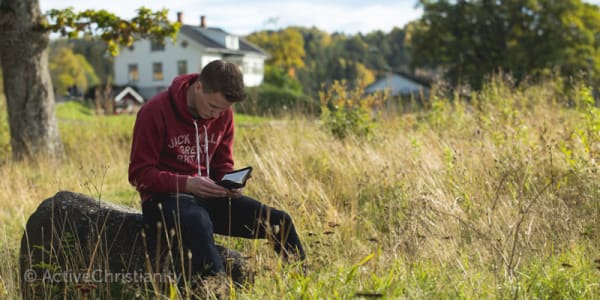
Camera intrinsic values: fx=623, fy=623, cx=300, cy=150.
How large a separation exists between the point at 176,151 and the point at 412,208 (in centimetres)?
155

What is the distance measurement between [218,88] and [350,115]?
14.7ft

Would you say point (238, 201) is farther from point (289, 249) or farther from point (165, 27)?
point (165, 27)

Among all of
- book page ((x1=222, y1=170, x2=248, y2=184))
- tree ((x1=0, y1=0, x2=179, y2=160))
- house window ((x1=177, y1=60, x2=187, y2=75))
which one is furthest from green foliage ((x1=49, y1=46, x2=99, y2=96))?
book page ((x1=222, y1=170, x2=248, y2=184))

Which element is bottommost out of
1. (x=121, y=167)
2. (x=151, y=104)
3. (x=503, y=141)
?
(x=121, y=167)

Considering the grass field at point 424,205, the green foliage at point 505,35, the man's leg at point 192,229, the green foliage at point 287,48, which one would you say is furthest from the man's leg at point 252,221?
the green foliage at point 287,48

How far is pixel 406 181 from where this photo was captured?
201 inches

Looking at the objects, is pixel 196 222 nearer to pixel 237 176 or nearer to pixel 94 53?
pixel 237 176

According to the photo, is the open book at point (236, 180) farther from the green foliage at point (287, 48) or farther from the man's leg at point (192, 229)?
the green foliage at point (287, 48)

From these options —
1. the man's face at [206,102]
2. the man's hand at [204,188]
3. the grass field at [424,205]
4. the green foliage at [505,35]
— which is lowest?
the grass field at [424,205]

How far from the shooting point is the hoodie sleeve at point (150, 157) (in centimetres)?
336

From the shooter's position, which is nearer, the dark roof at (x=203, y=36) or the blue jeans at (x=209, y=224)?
the blue jeans at (x=209, y=224)

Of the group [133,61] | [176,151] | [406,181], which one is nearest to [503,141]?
[406,181]

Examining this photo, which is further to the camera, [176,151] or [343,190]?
[343,190]

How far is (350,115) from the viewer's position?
25.2 feet
